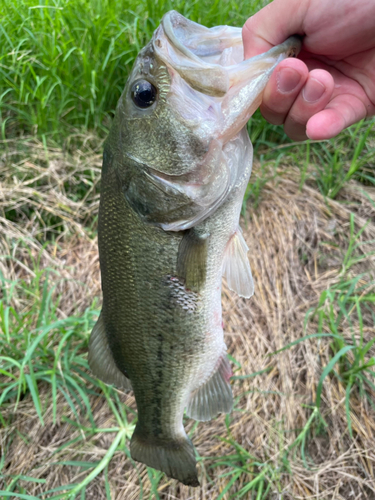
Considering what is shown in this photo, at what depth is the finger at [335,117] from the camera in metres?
1.21

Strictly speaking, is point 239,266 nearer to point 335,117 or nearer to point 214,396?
point 214,396

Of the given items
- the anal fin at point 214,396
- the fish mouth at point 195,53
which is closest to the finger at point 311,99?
the fish mouth at point 195,53

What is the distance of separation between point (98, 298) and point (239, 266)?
56.9 inches

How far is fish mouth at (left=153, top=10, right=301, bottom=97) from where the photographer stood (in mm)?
959

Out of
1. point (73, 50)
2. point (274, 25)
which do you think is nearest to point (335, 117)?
point (274, 25)

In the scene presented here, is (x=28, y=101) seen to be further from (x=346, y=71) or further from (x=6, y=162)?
(x=346, y=71)

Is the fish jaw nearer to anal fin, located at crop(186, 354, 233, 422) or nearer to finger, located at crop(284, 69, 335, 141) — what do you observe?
finger, located at crop(284, 69, 335, 141)

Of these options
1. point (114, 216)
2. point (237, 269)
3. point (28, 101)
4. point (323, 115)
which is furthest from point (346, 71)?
point (28, 101)

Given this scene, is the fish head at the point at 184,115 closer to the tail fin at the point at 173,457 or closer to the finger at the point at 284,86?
the finger at the point at 284,86

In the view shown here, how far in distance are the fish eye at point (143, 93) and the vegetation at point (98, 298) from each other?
133cm

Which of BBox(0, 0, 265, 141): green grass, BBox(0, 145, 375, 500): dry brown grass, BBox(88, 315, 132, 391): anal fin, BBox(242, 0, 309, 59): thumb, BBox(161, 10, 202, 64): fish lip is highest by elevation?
BBox(242, 0, 309, 59): thumb

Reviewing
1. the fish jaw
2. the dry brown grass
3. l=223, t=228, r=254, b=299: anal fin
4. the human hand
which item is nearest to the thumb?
the human hand

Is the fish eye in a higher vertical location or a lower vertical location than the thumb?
lower

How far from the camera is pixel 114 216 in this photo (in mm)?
1161
